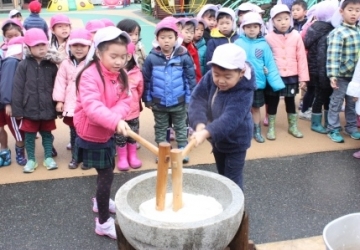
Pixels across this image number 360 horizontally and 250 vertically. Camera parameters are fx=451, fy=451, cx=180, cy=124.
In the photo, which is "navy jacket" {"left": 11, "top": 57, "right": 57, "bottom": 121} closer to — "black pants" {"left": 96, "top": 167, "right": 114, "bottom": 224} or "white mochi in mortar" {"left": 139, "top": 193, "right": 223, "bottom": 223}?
"black pants" {"left": 96, "top": 167, "right": 114, "bottom": 224}

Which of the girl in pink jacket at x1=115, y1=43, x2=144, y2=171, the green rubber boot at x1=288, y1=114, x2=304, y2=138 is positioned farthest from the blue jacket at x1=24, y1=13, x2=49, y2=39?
the green rubber boot at x1=288, y1=114, x2=304, y2=138

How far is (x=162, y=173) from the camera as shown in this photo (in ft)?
7.65

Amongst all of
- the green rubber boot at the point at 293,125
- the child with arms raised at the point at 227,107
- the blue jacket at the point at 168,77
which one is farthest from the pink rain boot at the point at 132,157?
the green rubber boot at the point at 293,125

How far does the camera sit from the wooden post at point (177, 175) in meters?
2.28

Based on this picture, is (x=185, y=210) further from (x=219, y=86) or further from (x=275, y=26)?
(x=275, y=26)

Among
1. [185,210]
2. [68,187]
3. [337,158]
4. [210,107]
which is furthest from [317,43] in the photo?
[185,210]

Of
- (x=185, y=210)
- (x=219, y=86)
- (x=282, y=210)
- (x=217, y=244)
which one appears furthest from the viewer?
(x=282, y=210)

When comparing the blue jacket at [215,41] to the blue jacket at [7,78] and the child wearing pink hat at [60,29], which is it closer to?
the child wearing pink hat at [60,29]

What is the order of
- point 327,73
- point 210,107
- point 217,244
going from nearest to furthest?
point 217,244 → point 210,107 → point 327,73

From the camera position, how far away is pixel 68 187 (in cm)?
427

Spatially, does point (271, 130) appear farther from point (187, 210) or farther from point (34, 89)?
point (187, 210)

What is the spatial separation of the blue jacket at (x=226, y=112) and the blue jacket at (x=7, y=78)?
227 cm

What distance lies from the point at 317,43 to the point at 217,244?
392cm

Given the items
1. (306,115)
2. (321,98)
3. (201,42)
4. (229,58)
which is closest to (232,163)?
(229,58)
